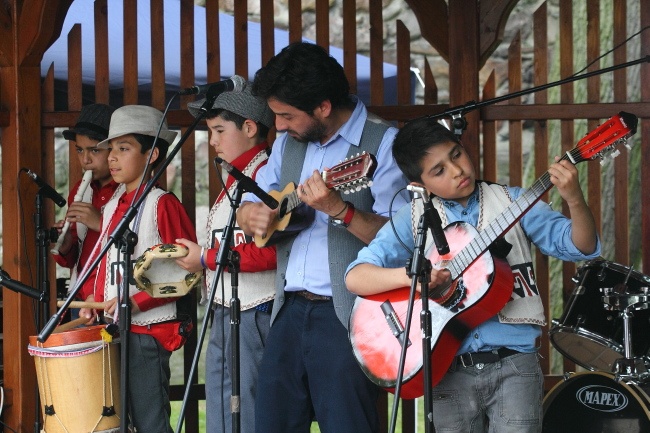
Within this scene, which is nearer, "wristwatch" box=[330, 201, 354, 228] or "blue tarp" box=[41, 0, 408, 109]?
"wristwatch" box=[330, 201, 354, 228]

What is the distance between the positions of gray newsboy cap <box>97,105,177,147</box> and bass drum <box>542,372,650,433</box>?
7.44 feet

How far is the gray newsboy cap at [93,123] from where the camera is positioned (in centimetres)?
517

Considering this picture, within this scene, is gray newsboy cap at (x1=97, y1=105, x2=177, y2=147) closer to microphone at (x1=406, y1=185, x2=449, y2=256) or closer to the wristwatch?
the wristwatch

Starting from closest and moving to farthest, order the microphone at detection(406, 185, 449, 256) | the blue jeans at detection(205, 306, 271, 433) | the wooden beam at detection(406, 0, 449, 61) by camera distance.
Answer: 1. the microphone at detection(406, 185, 449, 256)
2. the blue jeans at detection(205, 306, 271, 433)
3. the wooden beam at detection(406, 0, 449, 61)

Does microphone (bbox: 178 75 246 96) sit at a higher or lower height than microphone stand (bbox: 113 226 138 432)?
higher

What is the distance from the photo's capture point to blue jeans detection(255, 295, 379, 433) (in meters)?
3.61

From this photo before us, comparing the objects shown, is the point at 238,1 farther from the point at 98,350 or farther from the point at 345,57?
the point at 98,350

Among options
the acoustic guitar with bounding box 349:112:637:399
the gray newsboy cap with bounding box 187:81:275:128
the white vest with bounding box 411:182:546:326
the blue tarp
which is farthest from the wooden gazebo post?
the white vest with bounding box 411:182:546:326

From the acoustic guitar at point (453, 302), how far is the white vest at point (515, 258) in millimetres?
59

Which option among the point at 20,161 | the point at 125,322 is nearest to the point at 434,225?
the point at 125,322

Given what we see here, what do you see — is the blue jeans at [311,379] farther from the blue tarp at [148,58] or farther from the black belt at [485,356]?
the blue tarp at [148,58]

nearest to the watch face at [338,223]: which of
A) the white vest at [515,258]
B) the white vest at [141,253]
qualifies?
the white vest at [515,258]

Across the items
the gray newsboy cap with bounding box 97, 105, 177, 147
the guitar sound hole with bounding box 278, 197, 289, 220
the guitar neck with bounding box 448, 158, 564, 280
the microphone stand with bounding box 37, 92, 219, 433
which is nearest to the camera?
the guitar neck with bounding box 448, 158, 564, 280

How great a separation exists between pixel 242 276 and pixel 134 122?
991mm
